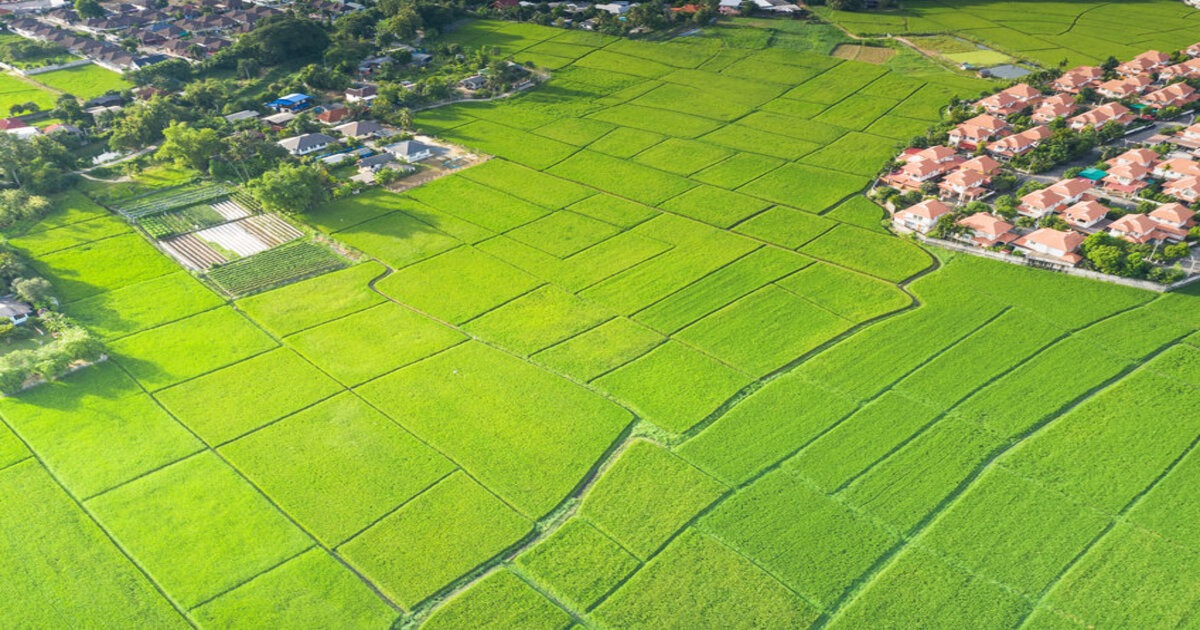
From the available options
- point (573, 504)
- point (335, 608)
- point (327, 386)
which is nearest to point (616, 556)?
point (573, 504)

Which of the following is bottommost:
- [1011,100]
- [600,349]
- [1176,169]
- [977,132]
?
[600,349]

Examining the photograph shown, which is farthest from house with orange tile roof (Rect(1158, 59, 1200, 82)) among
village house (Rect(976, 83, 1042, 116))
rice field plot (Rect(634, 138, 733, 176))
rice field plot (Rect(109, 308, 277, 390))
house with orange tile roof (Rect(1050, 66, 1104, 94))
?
rice field plot (Rect(109, 308, 277, 390))

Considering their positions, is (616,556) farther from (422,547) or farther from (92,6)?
(92,6)

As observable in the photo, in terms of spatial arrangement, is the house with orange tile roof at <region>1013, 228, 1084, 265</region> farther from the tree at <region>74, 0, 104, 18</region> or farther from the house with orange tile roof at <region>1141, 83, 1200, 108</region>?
the tree at <region>74, 0, 104, 18</region>

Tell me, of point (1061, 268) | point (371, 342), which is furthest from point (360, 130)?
point (1061, 268)

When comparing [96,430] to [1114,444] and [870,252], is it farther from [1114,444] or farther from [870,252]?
[1114,444]
